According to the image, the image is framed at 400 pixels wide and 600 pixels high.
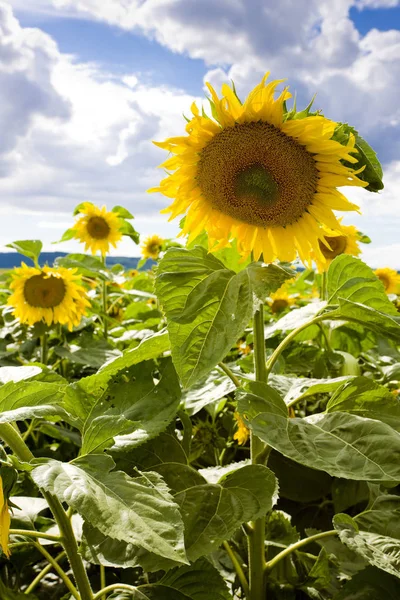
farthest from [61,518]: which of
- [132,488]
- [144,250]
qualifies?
[144,250]

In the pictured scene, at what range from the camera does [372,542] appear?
0.92m

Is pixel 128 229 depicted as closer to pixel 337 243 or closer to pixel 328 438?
pixel 337 243

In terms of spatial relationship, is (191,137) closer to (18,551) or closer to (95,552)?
(95,552)

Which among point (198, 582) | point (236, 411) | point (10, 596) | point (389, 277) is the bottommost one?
point (10, 596)

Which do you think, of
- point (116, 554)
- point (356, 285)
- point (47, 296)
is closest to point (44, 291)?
point (47, 296)

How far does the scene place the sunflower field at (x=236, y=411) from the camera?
0.80m

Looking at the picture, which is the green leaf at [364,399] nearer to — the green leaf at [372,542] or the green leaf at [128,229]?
the green leaf at [372,542]

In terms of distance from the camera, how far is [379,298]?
1.12m

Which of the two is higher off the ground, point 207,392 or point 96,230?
point 96,230

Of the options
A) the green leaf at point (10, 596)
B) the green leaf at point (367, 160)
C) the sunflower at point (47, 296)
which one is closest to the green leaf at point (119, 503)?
the green leaf at point (10, 596)

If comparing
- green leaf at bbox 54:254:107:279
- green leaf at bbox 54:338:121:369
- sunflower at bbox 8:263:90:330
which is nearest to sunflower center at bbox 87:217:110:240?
green leaf at bbox 54:254:107:279

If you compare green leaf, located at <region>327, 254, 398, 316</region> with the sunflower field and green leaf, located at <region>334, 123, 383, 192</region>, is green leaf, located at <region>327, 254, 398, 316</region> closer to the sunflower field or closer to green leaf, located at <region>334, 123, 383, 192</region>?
the sunflower field

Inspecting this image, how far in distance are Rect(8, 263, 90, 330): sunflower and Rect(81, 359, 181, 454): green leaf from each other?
1.37 meters

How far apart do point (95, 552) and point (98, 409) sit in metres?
0.21
